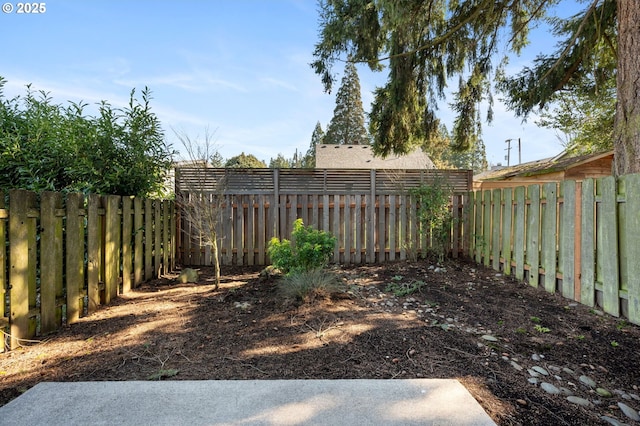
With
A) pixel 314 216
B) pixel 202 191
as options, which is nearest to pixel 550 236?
pixel 314 216

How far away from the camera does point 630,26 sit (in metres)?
3.54

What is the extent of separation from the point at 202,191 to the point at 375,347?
3.41 meters

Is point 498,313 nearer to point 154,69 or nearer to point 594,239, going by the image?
point 594,239

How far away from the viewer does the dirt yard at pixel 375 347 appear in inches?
71.4

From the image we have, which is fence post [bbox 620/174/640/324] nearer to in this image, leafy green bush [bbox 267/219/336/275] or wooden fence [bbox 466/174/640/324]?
wooden fence [bbox 466/174/640/324]

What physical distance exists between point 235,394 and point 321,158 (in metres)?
14.6

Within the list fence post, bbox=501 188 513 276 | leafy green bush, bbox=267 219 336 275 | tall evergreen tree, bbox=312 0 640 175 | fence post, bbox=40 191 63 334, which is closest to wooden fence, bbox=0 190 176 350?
fence post, bbox=40 191 63 334

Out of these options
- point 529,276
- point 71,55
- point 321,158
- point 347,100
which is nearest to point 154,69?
point 71,55

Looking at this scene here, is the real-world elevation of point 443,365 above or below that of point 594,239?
below

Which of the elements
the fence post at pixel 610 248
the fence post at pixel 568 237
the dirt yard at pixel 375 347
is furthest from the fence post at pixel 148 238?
the fence post at pixel 610 248

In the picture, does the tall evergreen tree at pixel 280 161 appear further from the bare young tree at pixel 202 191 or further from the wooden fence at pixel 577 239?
the wooden fence at pixel 577 239

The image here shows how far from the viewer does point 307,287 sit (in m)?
3.12

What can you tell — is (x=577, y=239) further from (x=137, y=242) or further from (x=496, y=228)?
(x=137, y=242)

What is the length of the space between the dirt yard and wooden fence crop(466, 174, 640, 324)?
256 mm
